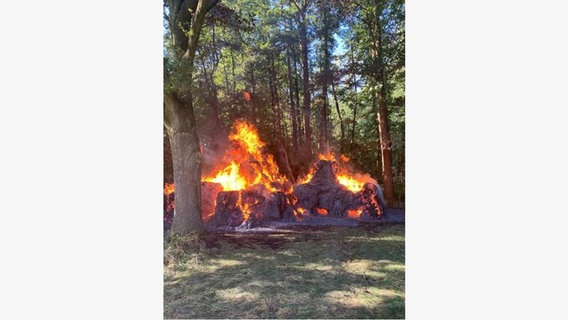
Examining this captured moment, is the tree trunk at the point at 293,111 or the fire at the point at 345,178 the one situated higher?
the tree trunk at the point at 293,111

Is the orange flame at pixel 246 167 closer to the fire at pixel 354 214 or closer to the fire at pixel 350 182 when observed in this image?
the fire at pixel 350 182

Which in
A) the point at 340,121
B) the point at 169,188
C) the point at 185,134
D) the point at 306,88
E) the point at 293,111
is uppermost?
the point at 306,88

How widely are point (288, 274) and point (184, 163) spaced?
1.86 meters

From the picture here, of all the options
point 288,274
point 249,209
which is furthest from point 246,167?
point 288,274

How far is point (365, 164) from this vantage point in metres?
4.29

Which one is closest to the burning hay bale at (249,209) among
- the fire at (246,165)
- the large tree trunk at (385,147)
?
the fire at (246,165)

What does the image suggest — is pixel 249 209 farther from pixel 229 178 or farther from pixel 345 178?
pixel 345 178

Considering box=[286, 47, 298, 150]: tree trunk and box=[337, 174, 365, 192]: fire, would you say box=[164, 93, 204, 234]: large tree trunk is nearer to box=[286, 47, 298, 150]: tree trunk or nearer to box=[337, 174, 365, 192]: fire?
box=[286, 47, 298, 150]: tree trunk

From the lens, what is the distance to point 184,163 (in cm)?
436

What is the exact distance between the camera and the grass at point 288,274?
3418 millimetres

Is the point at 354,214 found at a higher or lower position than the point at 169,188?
lower

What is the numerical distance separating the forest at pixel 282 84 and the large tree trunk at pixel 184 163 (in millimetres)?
13


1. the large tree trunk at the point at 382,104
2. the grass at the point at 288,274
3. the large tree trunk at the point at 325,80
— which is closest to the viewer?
the grass at the point at 288,274
